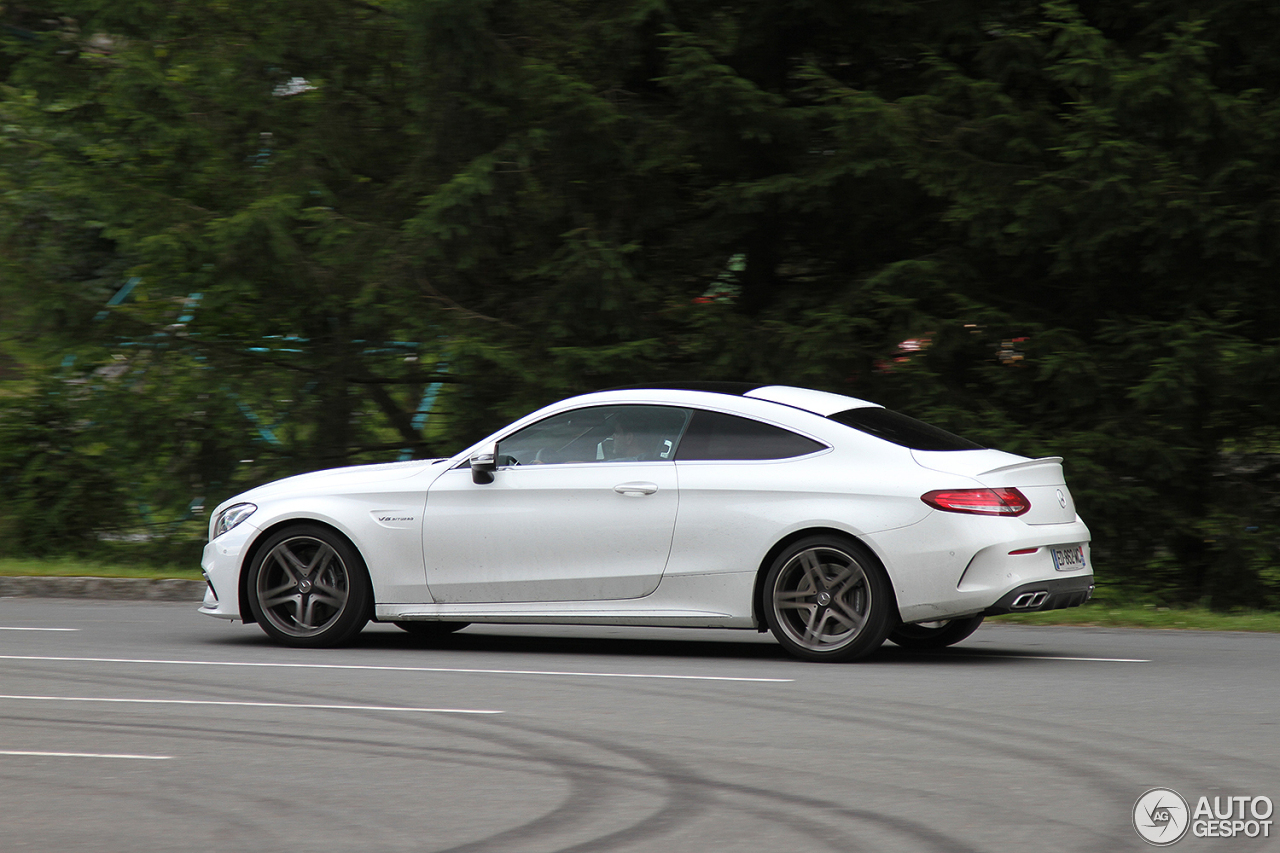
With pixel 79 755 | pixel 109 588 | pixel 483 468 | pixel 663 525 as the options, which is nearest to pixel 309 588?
pixel 483 468

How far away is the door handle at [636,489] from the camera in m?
9.27

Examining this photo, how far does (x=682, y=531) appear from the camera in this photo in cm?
918

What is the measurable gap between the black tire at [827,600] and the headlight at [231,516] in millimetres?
3380

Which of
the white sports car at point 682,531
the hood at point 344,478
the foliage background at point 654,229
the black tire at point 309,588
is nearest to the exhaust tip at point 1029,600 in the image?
the white sports car at point 682,531

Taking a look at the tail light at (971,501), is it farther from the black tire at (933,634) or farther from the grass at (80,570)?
the grass at (80,570)

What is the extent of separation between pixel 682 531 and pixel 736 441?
632 millimetres

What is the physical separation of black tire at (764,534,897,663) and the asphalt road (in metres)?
0.18

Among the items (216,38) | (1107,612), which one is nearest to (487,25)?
(216,38)

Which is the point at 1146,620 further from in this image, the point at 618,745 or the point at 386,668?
the point at 618,745

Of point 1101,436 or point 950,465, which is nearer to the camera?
point 950,465

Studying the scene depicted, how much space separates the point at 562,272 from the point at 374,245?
6.24 ft

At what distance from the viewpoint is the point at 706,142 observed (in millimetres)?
14727

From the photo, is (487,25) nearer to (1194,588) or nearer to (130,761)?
(1194,588)

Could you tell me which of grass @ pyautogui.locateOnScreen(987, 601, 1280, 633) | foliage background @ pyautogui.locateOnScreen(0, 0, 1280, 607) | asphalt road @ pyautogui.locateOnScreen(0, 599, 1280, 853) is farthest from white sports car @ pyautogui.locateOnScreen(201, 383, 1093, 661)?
foliage background @ pyautogui.locateOnScreen(0, 0, 1280, 607)
